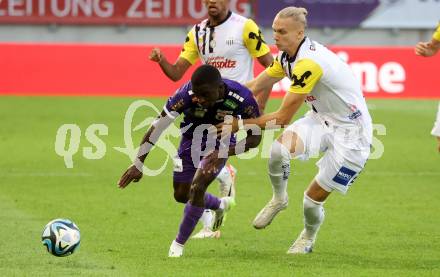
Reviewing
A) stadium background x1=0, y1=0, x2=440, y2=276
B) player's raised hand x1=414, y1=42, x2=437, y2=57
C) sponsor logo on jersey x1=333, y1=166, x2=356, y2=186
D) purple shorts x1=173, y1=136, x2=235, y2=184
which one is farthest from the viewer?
player's raised hand x1=414, y1=42, x2=437, y2=57

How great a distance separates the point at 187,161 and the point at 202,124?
477 mm

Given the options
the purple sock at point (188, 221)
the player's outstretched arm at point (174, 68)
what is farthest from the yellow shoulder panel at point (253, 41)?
the purple sock at point (188, 221)

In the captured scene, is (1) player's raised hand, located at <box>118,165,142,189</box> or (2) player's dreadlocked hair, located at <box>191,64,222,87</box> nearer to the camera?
(2) player's dreadlocked hair, located at <box>191,64,222,87</box>

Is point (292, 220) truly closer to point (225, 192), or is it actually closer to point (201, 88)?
point (225, 192)

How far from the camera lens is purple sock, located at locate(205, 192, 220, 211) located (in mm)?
10250

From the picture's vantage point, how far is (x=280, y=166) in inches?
398

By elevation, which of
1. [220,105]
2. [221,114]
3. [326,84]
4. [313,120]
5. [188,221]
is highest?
[326,84]

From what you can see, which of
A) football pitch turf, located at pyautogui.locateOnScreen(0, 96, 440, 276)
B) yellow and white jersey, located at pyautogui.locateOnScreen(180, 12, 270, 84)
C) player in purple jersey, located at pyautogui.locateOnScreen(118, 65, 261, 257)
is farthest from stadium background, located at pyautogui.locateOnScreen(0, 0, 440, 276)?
yellow and white jersey, located at pyautogui.locateOnScreen(180, 12, 270, 84)

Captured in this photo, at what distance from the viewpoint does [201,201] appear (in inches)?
372

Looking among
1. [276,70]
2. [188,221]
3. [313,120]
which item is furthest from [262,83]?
[188,221]

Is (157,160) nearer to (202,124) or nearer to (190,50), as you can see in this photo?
(190,50)

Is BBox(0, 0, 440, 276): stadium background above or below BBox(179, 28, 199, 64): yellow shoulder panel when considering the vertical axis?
below

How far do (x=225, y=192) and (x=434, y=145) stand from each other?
27.5 feet

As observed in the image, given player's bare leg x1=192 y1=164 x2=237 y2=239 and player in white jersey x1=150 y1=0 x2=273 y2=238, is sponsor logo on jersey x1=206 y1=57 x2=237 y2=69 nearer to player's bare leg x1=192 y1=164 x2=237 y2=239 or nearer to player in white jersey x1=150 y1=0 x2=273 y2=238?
player in white jersey x1=150 y1=0 x2=273 y2=238
